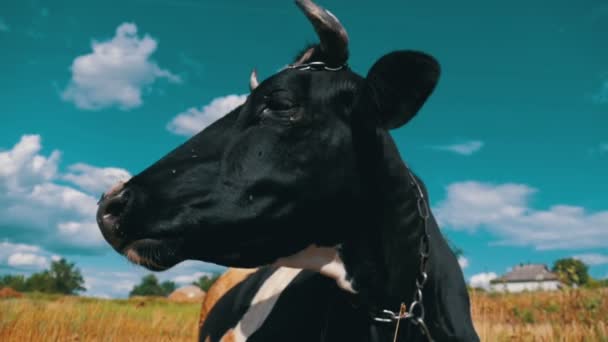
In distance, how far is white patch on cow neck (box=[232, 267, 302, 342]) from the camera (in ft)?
13.8

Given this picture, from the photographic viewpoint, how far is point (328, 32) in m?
3.36

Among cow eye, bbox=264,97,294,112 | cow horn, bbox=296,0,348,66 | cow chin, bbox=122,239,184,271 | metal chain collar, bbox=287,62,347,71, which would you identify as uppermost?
cow horn, bbox=296,0,348,66

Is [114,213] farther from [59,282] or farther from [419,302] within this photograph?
[59,282]

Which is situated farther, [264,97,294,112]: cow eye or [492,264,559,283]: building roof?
[492,264,559,283]: building roof

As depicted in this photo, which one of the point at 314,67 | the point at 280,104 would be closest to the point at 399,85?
the point at 314,67

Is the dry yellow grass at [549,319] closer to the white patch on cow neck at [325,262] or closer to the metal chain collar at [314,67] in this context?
the white patch on cow neck at [325,262]

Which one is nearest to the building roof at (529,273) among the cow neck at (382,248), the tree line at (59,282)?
the tree line at (59,282)

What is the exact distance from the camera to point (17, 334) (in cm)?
539

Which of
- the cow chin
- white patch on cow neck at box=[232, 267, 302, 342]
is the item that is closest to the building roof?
white patch on cow neck at box=[232, 267, 302, 342]

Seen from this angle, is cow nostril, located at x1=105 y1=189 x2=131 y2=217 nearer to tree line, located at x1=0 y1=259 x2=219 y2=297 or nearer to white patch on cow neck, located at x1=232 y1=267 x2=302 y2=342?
white patch on cow neck, located at x1=232 y1=267 x2=302 y2=342

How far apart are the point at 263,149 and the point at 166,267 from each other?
2.79 ft

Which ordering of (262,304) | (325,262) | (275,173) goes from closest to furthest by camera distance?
(275,173), (325,262), (262,304)

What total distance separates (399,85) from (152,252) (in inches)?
69.4

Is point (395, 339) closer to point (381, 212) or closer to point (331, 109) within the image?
point (381, 212)
